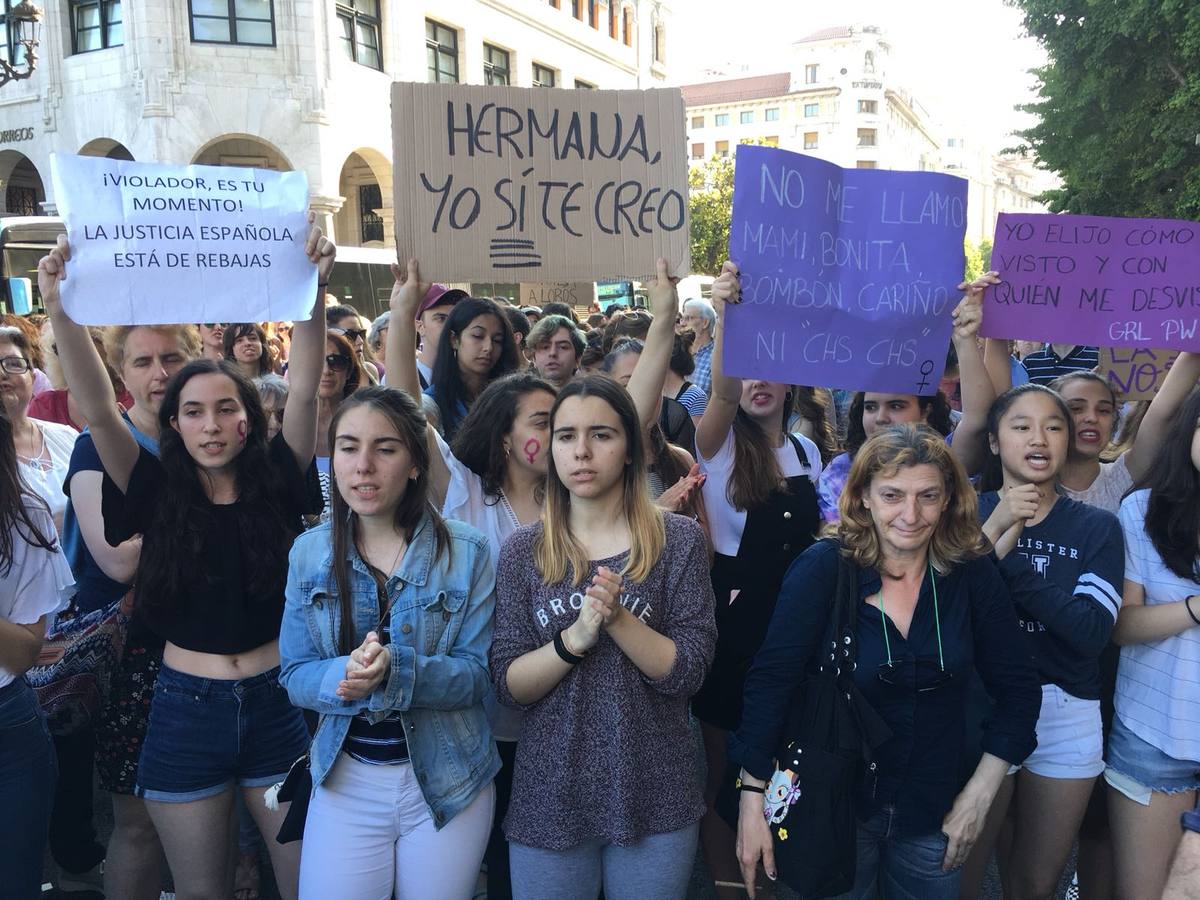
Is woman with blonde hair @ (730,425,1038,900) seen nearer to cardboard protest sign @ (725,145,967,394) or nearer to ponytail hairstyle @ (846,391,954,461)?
cardboard protest sign @ (725,145,967,394)

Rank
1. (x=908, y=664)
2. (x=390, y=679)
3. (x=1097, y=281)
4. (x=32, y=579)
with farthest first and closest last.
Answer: (x=1097, y=281), (x=32, y=579), (x=908, y=664), (x=390, y=679)

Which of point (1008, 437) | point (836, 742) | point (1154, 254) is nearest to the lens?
point (836, 742)

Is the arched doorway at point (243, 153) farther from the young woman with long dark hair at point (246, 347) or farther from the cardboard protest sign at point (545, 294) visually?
the young woman with long dark hair at point (246, 347)

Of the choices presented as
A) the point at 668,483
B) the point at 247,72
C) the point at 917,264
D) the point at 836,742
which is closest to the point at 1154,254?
the point at 917,264

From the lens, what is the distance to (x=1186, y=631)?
262cm

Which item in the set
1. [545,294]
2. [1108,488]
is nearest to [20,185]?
[545,294]

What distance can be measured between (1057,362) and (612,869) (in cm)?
396

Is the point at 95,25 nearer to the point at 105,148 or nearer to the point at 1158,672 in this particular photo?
the point at 105,148

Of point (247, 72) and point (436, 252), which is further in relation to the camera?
point (247, 72)

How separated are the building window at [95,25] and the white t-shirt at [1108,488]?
23659mm

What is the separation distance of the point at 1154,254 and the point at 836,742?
8.54 ft

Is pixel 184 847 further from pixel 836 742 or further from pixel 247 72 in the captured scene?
pixel 247 72

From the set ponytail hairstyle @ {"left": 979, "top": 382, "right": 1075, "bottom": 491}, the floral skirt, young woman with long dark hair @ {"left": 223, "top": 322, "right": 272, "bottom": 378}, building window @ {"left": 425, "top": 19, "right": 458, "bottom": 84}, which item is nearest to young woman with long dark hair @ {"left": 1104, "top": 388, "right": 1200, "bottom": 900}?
ponytail hairstyle @ {"left": 979, "top": 382, "right": 1075, "bottom": 491}

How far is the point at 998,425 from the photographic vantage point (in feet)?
9.65
